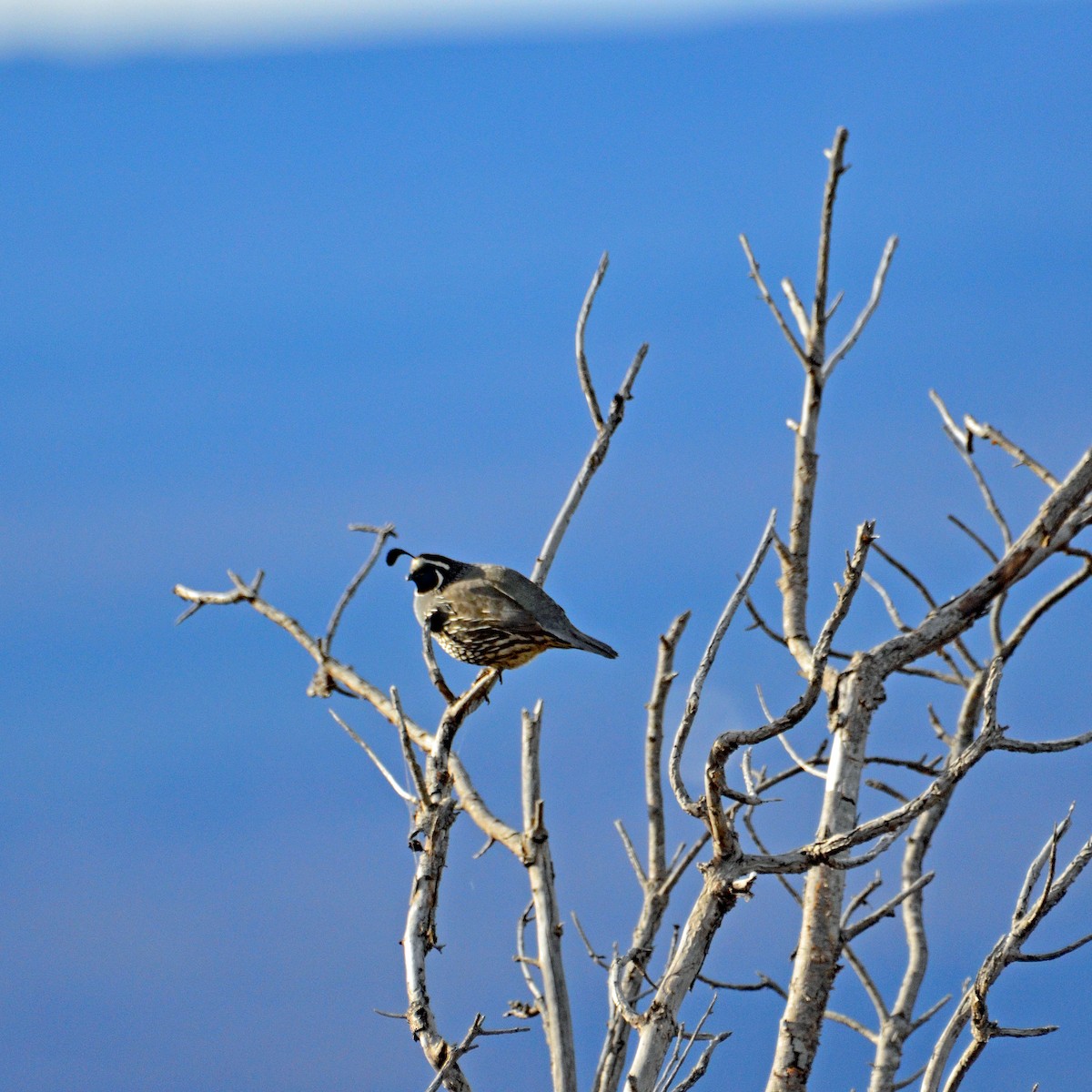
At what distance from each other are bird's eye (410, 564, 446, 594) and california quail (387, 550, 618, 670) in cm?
22

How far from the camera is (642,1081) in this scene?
3.91m

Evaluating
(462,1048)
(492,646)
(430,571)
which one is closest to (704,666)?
(462,1048)

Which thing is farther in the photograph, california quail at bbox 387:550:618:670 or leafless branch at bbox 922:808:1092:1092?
california quail at bbox 387:550:618:670

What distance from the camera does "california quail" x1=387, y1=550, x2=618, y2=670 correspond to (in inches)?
226

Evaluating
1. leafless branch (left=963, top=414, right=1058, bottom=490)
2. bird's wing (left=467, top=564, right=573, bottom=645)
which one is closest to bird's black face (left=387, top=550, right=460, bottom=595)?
bird's wing (left=467, top=564, right=573, bottom=645)

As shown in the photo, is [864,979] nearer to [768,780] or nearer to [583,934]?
[768,780]

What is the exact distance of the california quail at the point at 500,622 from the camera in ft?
18.8

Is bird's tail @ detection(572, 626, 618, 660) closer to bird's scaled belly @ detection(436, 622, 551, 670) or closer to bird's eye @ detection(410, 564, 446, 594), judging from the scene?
bird's scaled belly @ detection(436, 622, 551, 670)

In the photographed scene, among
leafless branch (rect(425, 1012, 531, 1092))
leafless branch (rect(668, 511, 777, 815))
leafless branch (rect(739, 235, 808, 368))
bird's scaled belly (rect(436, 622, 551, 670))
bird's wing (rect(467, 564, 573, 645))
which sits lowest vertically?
leafless branch (rect(425, 1012, 531, 1092))

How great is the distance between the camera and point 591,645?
5.78m

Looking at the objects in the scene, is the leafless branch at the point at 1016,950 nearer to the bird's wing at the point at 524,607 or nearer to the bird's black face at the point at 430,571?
the bird's wing at the point at 524,607

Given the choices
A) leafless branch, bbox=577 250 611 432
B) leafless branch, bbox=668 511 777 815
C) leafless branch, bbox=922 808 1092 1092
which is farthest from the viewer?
leafless branch, bbox=577 250 611 432

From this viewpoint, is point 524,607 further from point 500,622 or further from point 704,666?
point 704,666

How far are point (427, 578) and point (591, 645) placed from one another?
1.05 metres
